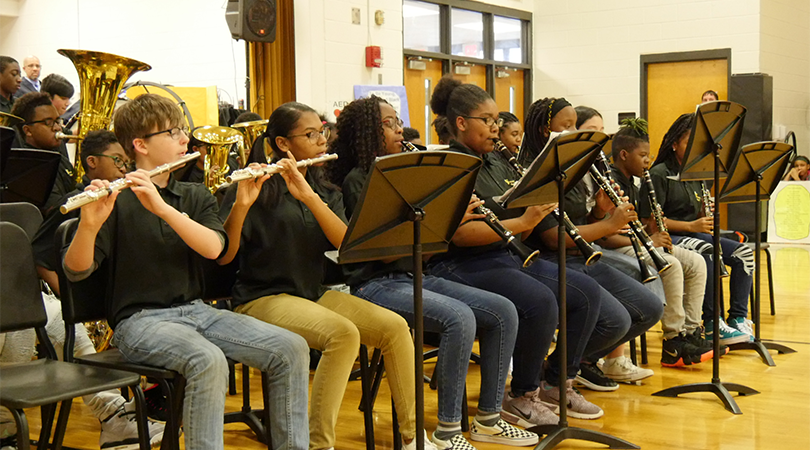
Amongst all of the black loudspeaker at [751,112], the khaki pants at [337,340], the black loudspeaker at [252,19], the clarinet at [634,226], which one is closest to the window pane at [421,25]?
the black loudspeaker at [252,19]

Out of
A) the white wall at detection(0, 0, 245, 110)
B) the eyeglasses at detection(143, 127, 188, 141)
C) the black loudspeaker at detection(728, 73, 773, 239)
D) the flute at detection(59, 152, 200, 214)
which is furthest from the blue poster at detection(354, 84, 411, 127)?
the flute at detection(59, 152, 200, 214)

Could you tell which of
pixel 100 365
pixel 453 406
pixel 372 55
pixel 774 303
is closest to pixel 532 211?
pixel 453 406

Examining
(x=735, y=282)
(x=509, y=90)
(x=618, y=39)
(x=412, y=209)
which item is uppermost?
(x=618, y=39)

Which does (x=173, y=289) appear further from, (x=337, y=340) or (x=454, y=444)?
(x=454, y=444)

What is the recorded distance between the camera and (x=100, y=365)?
7.50 feet

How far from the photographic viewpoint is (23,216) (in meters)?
2.78

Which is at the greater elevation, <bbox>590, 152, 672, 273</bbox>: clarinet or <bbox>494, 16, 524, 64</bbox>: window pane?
<bbox>494, 16, 524, 64</bbox>: window pane

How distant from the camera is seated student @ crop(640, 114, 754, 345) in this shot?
4.21 metres

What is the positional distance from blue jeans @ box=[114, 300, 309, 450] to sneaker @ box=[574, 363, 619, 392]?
5.42 ft

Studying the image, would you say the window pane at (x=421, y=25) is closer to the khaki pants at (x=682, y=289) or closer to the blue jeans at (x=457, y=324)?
the khaki pants at (x=682, y=289)

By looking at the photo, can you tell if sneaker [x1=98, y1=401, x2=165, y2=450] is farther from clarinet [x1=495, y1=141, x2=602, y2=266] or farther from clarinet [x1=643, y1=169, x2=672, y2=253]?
clarinet [x1=643, y1=169, x2=672, y2=253]

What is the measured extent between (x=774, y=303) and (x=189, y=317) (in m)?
4.09

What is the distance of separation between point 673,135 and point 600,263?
3.55 feet

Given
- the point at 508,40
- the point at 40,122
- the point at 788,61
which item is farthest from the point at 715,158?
the point at 788,61
